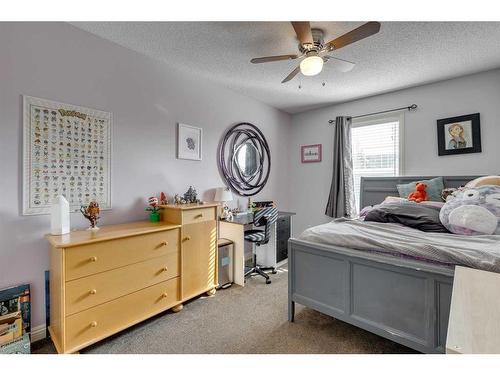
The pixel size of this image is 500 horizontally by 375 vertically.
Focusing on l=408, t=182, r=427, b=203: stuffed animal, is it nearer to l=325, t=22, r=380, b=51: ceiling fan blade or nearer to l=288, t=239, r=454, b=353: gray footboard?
l=288, t=239, r=454, b=353: gray footboard

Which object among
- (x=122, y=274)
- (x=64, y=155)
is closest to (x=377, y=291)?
(x=122, y=274)

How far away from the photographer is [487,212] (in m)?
1.75

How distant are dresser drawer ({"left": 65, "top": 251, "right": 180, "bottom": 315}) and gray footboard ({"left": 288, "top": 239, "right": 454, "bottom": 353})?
112 centimetres

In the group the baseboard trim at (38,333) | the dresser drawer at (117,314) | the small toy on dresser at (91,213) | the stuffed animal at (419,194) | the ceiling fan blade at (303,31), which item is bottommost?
the baseboard trim at (38,333)

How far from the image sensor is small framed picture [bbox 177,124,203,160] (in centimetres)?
273

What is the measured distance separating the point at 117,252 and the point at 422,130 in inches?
151

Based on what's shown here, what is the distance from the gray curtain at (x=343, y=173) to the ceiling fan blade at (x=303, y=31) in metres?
2.13

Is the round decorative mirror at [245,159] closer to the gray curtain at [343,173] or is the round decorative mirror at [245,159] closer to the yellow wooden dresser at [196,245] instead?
the yellow wooden dresser at [196,245]

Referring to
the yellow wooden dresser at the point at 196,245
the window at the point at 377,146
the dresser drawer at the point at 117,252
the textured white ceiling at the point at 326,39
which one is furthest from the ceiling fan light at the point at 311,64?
the window at the point at 377,146

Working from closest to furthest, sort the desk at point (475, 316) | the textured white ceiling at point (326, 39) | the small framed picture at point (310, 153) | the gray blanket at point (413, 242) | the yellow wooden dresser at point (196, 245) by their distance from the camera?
1. the desk at point (475, 316)
2. the gray blanket at point (413, 242)
3. the textured white ceiling at point (326, 39)
4. the yellow wooden dresser at point (196, 245)
5. the small framed picture at point (310, 153)

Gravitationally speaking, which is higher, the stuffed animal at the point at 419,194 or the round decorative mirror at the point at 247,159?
the round decorative mirror at the point at 247,159

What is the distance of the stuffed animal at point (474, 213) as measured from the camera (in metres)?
1.72

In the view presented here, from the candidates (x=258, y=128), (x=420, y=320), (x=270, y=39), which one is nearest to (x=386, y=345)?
(x=420, y=320)
